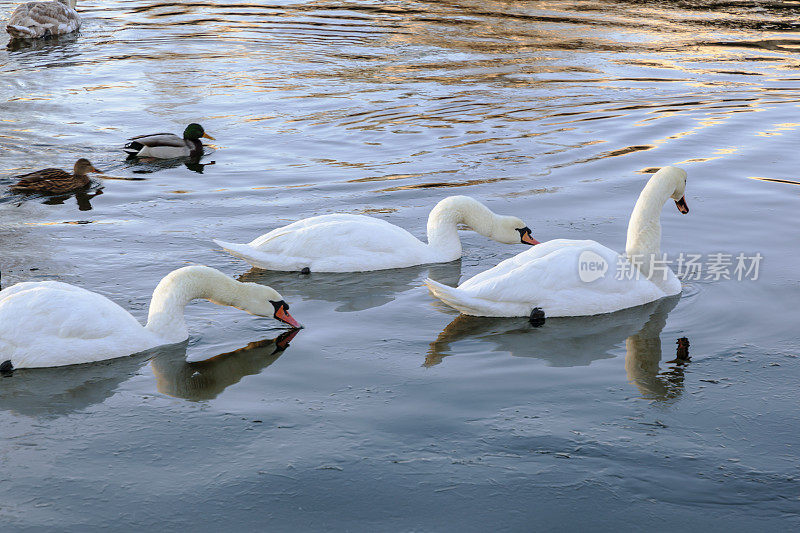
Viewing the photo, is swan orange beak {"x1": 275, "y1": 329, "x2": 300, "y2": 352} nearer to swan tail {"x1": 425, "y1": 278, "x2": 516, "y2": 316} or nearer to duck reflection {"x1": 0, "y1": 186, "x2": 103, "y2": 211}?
swan tail {"x1": 425, "y1": 278, "x2": 516, "y2": 316}

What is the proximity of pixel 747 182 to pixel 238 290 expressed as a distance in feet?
26.0

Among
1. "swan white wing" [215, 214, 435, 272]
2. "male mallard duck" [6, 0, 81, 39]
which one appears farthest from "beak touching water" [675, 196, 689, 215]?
"male mallard duck" [6, 0, 81, 39]

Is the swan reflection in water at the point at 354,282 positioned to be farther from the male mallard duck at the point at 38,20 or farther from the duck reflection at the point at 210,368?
the male mallard duck at the point at 38,20

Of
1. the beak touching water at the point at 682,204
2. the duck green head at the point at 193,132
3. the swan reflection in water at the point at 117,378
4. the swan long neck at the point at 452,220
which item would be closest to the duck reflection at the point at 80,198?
the duck green head at the point at 193,132

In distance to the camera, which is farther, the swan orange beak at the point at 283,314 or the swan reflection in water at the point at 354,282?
the swan reflection in water at the point at 354,282

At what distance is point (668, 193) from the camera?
9.73 meters

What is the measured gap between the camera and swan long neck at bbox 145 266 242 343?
842 centimetres

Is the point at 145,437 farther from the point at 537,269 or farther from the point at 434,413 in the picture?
the point at 537,269

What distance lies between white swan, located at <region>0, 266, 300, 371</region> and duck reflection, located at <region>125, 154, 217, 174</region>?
24.1 ft

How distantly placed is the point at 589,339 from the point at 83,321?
407cm

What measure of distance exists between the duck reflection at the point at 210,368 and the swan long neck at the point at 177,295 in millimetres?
178

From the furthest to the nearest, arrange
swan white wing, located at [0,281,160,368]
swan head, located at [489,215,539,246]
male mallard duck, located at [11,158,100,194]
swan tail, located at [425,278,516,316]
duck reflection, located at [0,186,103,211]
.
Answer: male mallard duck, located at [11,158,100,194]
duck reflection, located at [0,186,103,211]
swan head, located at [489,215,539,246]
swan tail, located at [425,278,516,316]
swan white wing, located at [0,281,160,368]

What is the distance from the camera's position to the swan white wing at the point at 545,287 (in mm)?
8984

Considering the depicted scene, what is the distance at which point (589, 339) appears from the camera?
880 centimetres
